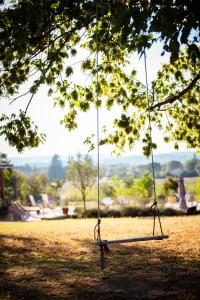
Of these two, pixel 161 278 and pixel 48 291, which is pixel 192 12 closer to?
pixel 161 278

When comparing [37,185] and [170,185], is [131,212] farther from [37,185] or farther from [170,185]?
[37,185]

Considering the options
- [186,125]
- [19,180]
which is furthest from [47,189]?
[186,125]

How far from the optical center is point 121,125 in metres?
11.8

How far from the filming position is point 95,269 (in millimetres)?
7391

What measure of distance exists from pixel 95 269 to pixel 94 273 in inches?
16.2

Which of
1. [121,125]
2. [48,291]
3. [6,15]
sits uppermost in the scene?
[6,15]

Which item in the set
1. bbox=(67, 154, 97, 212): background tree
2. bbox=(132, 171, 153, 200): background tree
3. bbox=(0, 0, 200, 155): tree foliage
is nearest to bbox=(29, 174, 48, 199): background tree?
bbox=(132, 171, 153, 200): background tree

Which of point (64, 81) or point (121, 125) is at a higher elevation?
point (64, 81)

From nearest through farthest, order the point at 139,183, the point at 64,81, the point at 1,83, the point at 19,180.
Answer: the point at 1,83, the point at 64,81, the point at 139,183, the point at 19,180

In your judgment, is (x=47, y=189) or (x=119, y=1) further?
(x=47, y=189)

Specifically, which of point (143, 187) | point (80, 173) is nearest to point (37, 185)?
point (143, 187)

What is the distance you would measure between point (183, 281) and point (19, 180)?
208 feet

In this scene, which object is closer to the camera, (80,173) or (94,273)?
(94,273)

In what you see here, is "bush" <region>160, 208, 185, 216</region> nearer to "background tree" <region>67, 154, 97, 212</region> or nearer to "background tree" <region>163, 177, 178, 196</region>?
"background tree" <region>67, 154, 97, 212</region>
